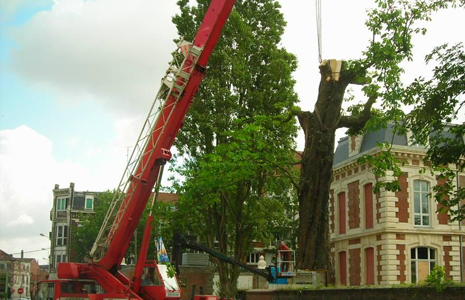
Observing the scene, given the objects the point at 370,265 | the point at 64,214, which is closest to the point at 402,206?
the point at 370,265

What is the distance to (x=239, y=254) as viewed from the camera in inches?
1258

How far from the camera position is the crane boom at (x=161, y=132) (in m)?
19.2

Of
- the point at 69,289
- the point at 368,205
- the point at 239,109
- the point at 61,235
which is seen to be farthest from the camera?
the point at 61,235

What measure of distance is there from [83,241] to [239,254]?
30985 mm

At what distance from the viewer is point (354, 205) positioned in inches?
1532

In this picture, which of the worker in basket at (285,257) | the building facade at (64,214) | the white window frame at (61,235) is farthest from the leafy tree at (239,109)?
the white window frame at (61,235)

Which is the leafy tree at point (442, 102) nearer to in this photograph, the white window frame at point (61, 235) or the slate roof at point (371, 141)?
the slate roof at point (371, 141)

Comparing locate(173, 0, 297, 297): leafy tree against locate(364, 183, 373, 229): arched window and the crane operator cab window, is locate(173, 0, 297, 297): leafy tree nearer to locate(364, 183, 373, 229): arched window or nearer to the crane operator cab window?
locate(364, 183, 373, 229): arched window

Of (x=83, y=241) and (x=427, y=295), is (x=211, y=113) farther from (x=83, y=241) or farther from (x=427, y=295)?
(x=83, y=241)

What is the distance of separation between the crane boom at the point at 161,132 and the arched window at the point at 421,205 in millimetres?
20662

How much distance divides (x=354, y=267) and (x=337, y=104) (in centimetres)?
2492

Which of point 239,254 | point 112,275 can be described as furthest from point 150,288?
point 239,254

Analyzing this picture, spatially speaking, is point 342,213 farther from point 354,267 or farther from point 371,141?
point 371,141

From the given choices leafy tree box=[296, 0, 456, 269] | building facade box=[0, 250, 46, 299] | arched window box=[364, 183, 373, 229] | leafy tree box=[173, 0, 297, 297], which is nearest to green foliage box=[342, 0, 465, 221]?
leafy tree box=[296, 0, 456, 269]
